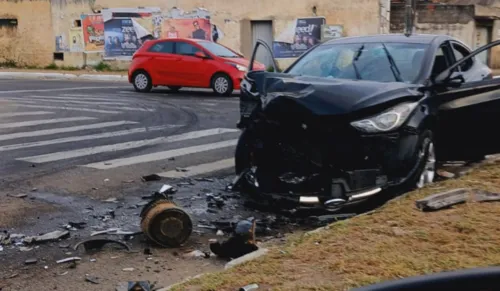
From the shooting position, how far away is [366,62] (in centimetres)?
770

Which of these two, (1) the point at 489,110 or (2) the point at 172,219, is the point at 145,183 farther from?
(1) the point at 489,110

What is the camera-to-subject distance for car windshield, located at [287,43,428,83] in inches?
294

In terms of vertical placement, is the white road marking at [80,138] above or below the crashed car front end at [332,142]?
below

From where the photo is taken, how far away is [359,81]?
6.97m

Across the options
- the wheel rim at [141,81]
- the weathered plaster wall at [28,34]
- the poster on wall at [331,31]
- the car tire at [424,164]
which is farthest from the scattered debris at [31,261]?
the weathered plaster wall at [28,34]

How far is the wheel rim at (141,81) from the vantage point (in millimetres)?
20453

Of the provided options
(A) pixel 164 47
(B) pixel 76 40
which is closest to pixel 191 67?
(A) pixel 164 47

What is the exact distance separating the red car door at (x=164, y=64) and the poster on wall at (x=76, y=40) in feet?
42.6

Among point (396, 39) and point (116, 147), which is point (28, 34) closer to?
point (116, 147)

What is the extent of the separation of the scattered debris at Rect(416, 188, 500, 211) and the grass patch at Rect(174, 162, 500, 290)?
0.08 m

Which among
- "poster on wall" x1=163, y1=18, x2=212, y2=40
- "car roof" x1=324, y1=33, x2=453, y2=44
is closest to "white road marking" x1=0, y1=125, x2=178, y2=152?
"car roof" x1=324, y1=33, x2=453, y2=44

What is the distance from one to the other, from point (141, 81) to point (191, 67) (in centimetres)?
187

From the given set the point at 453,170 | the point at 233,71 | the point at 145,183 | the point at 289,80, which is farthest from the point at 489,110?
the point at 233,71

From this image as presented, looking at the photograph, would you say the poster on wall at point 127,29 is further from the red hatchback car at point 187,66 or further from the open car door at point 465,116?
the open car door at point 465,116
